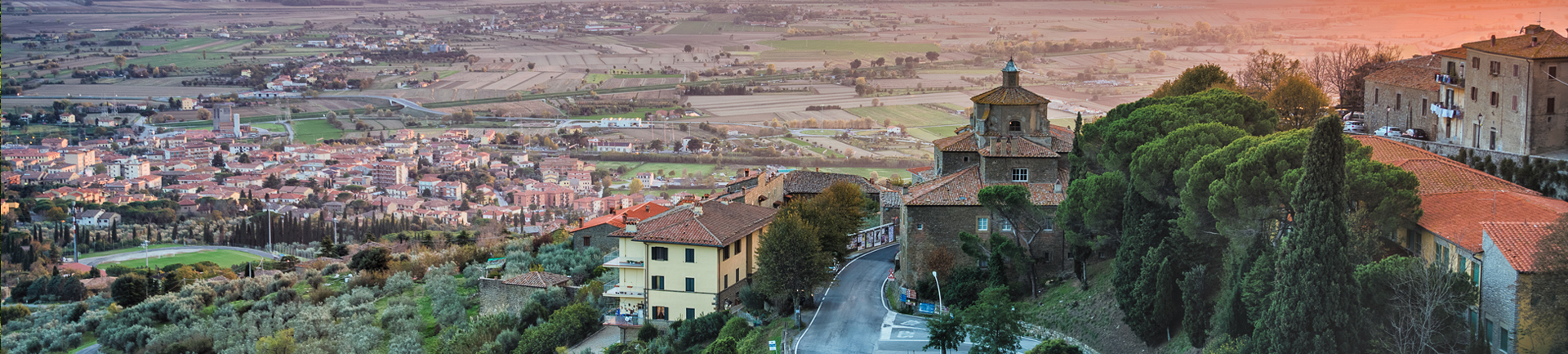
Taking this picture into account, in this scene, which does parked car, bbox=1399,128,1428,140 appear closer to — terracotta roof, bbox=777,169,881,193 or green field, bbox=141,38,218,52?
terracotta roof, bbox=777,169,881,193

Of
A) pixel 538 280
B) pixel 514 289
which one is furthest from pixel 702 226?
pixel 514 289

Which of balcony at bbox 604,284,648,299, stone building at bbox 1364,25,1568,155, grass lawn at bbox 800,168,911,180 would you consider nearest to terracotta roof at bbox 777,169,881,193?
balcony at bbox 604,284,648,299

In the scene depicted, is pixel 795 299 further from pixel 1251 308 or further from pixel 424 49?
pixel 424 49

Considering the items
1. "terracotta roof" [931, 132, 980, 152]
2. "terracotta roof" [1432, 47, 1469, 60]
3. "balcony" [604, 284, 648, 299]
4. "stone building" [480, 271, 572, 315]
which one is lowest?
"stone building" [480, 271, 572, 315]

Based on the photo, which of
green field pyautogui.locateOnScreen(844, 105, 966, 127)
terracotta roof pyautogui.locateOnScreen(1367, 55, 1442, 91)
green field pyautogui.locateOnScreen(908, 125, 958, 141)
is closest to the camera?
terracotta roof pyautogui.locateOnScreen(1367, 55, 1442, 91)

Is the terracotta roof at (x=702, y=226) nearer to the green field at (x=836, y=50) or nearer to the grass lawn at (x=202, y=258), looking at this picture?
the grass lawn at (x=202, y=258)

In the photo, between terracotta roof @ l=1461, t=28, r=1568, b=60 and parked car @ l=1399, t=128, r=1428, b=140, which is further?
parked car @ l=1399, t=128, r=1428, b=140

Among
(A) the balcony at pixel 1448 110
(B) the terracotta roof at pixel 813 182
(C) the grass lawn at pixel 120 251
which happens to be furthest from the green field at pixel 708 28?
(A) the balcony at pixel 1448 110
